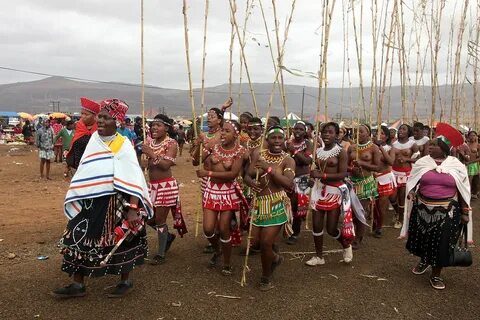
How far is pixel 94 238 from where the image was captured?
12.3ft

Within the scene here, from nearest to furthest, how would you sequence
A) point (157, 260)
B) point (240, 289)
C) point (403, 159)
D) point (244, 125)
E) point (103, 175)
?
point (103, 175)
point (240, 289)
point (157, 260)
point (244, 125)
point (403, 159)

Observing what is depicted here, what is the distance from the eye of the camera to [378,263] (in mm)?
5367

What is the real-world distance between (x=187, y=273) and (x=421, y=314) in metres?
2.39

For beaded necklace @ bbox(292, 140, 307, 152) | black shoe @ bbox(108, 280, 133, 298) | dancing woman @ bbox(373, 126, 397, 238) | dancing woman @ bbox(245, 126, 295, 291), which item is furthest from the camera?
dancing woman @ bbox(373, 126, 397, 238)

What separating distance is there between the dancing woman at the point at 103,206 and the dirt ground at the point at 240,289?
342mm

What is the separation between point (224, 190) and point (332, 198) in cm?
Answer: 134

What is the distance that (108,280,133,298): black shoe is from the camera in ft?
13.1

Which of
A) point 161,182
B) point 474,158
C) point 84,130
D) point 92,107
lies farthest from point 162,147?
point 474,158

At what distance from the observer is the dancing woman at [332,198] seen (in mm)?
5148

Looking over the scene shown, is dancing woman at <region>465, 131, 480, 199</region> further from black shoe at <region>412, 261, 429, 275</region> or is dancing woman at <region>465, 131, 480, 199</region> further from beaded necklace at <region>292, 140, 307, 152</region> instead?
black shoe at <region>412, 261, 429, 275</region>

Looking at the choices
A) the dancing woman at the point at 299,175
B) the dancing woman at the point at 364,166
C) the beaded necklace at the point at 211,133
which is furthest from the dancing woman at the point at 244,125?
the dancing woman at the point at 364,166

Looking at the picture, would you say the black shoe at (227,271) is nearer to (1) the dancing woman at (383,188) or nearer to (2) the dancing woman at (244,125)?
(2) the dancing woman at (244,125)

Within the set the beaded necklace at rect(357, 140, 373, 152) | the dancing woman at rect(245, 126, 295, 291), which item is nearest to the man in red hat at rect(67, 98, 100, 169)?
the dancing woman at rect(245, 126, 295, 291)

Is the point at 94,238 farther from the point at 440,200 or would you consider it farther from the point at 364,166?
the point at 364,166
